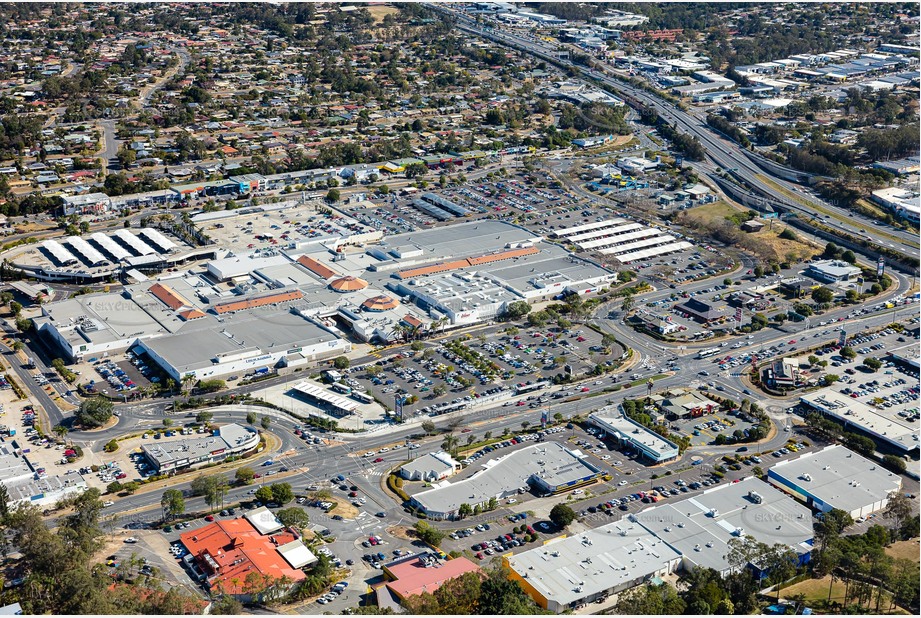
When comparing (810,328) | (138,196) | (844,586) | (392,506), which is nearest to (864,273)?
(810,328)

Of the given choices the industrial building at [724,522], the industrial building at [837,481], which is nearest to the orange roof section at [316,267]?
the industrial building at [724,522]

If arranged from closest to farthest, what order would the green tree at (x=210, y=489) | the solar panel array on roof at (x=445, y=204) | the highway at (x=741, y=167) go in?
the green tree at (x=210, y=489)
the highway at (x=741, y=167)
the solar panel array on roof at (x=445, y=204)

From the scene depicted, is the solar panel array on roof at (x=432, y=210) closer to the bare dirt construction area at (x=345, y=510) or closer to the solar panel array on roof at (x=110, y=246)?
the solar panel array on roof at (x=110, y=246)

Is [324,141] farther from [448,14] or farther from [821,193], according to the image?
[448,14]

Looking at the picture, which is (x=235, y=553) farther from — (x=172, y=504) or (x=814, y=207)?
(x=814, y=207)

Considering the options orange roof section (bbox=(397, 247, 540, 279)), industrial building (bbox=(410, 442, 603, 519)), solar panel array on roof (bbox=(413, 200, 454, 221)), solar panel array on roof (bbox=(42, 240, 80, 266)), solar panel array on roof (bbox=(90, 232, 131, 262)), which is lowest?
solar panel array on roof (bbox=(413, 200, 454, 221))

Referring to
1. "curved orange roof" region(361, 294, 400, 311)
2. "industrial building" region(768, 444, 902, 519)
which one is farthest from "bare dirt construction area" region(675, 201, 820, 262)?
"industrial building" region(768, 444, 902, 519)

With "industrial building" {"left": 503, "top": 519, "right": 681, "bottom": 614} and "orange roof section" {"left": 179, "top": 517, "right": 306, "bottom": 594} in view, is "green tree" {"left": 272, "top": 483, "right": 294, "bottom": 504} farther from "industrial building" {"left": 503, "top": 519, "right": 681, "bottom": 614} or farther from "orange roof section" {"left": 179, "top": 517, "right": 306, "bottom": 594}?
"industrial building" {"left": 503, "top": 519, "right": 681, "bottom": 614}
